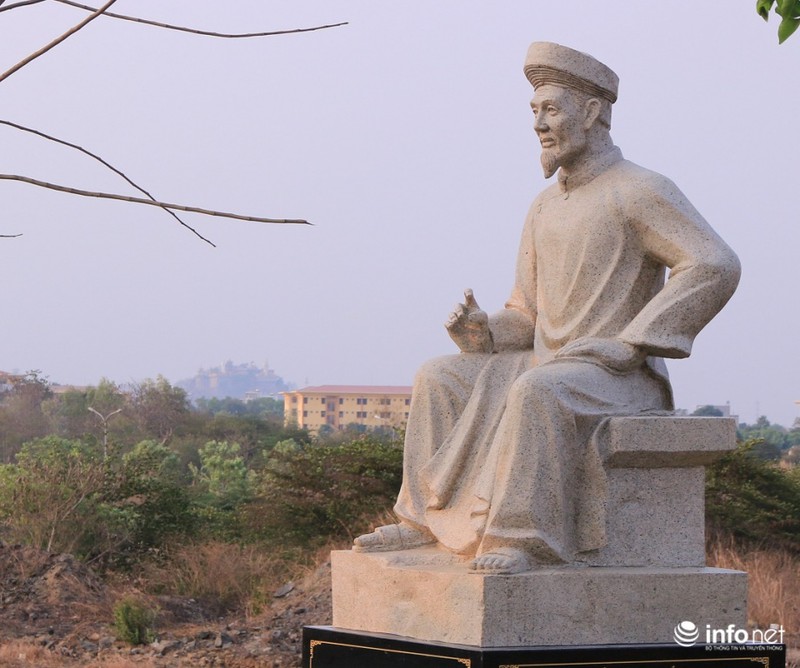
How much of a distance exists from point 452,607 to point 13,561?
7219 millimetres

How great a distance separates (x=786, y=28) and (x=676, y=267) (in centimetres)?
121

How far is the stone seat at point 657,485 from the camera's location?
470cm

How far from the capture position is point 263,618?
9.66m

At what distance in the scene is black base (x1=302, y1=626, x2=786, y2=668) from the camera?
4.48 m

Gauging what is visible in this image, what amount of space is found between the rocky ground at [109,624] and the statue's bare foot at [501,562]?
324 cm

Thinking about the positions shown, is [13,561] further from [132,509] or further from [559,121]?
[559,121]

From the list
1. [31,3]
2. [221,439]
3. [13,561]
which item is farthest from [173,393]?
[31,3]

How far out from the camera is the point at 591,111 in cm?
511

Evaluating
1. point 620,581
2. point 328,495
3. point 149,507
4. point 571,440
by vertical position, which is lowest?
point 149,507

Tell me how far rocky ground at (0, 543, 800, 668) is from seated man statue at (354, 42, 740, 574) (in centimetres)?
302

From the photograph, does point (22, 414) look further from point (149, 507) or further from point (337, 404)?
point (149, 507)

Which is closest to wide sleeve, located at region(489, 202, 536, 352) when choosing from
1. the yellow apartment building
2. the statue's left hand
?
the statue's left hand

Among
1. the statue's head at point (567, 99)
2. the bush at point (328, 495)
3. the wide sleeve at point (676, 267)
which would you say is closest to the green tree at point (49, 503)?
the bush at point (328, 495)

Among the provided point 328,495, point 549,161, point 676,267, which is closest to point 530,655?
point 676,267
